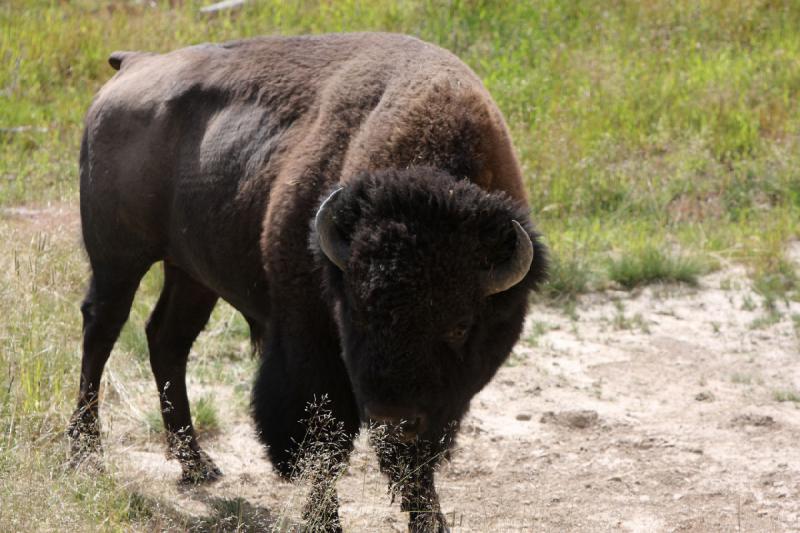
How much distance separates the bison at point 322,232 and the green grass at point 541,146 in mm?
424

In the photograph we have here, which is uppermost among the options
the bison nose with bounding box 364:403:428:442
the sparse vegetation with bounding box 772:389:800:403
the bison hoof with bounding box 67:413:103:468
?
the bison nose with bounding box 364:403:428:442

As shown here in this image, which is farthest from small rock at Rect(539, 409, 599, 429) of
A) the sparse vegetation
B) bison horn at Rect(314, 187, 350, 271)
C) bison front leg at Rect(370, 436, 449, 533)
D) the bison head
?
bison horn at Rect(314, 187, 350, 271)

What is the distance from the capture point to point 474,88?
425cm

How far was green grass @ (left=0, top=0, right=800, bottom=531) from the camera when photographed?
16.8 feet

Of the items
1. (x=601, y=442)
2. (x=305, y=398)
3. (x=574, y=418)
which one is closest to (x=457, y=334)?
(x=305, y=398)

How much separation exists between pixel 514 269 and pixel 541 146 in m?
5.91

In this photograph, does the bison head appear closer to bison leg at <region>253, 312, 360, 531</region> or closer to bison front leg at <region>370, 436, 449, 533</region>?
bison front leg at <region>370, 436, 449, 533</region>

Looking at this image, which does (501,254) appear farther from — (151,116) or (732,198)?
(732,198)

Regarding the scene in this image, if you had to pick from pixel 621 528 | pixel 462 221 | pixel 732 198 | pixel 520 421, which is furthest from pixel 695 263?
pixel 462 221

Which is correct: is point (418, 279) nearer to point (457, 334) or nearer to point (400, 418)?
point (457, 334)

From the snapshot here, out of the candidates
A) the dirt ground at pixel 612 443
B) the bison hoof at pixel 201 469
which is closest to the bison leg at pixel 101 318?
the dirt ground at pixel 612 443

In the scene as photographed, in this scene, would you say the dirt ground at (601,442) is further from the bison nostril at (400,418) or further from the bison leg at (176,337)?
the bison nostril at (400,418)

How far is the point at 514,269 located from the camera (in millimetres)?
3684

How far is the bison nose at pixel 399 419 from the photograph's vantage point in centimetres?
349
